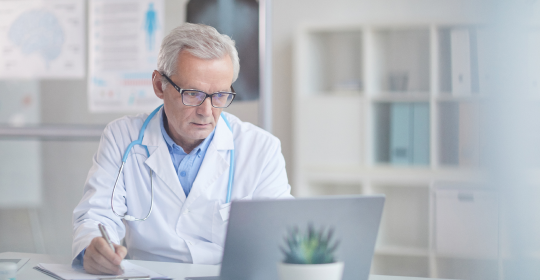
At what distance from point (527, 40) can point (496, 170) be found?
0.74 meters

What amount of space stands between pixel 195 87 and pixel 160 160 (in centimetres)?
26

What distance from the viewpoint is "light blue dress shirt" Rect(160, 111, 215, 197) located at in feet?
4.82

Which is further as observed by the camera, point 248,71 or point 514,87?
point 514,87

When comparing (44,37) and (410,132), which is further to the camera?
(410,132)

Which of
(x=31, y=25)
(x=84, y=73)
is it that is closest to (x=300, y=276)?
(x=84, y=73)

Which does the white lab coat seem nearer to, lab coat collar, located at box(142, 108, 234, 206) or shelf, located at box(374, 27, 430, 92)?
lab coat collar, located at box(142, 108, 234, 206)

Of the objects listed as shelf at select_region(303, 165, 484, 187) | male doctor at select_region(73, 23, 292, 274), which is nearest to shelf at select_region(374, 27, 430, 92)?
shelf at select_region(303, 165, 484, 187)

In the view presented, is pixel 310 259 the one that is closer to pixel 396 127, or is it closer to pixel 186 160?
pixel 186 160

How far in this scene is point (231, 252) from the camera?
0.85m

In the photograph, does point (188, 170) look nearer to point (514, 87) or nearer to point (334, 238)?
point (334, 238)

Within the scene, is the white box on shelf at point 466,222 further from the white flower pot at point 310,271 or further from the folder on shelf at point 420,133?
the white flower pot at point 310,271

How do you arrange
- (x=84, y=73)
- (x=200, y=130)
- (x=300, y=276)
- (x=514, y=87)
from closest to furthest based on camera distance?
(x=300, y=276) → (x=200, y=130) → (x=84, y=73) → (x=514, y=87)

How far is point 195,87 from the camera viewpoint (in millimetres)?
1354

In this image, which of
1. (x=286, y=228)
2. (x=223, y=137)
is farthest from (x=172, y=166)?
(x=286, y=228)
